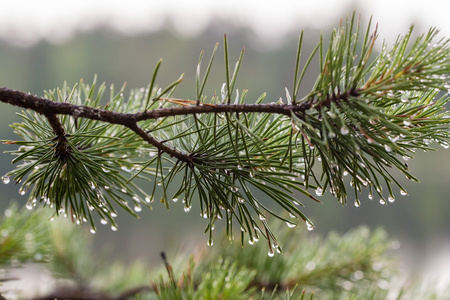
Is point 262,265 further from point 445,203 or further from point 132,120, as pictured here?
point 445,203

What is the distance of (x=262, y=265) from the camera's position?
0.43m

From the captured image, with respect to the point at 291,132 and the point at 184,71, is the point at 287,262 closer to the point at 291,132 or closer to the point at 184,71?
the point at 291,132

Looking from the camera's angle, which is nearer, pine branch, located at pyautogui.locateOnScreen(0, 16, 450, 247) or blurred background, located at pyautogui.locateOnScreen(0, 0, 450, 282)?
pine branch, located at pyautogui.locateOnScreen(0, 16, 450, 247)

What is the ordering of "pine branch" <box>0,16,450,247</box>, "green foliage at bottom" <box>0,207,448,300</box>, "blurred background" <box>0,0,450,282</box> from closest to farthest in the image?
"pine branch" <box>0,16,450,247</box>
"green foliage at bottom" <box>0,207,448,300</box>
"blurred background" <box>0,0,450,282</box>

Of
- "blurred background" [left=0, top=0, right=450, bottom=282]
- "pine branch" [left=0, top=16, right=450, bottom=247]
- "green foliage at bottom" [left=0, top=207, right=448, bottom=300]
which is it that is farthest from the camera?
"blurred background" [left=0, top=0, right=450, bottom=282]

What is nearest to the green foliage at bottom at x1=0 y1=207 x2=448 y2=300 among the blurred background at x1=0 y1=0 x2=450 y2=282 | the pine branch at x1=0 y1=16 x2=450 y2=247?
the pine branch at x1=0 y1=16 x2=450 y2=247

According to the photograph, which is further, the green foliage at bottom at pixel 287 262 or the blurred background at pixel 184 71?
the blurred background at pixel 184 71

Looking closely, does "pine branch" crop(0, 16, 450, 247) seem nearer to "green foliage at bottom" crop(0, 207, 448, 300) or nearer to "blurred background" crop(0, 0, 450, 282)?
"green foliage at bottom" crop(0, 207, 448, 300)

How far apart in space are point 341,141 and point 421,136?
0.04 meters

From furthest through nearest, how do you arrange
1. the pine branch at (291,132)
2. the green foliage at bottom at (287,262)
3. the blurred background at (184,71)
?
the blurred background at (184,71) → the green foliage at bottom at (287,262) → the pine branch at (291,132)

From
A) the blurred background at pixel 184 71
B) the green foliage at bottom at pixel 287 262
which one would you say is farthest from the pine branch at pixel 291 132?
the blurred background at pixel 184 71

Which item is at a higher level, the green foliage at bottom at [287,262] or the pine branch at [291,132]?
the pine branch at [291,132]

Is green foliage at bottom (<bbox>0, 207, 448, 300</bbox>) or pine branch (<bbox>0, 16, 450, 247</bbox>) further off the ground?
pine branch (<bbox>0, 16, 450, 247</bbox>)

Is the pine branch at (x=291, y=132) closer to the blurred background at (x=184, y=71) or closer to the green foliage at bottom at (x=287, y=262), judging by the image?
the green foliage at bottom at (x=287, y=262)
